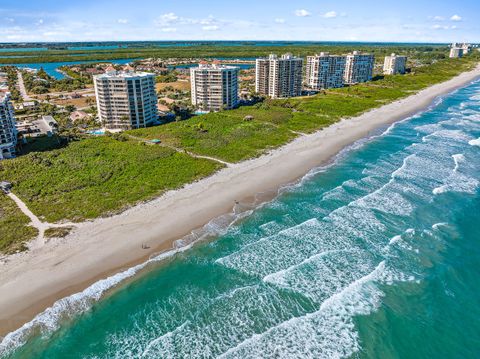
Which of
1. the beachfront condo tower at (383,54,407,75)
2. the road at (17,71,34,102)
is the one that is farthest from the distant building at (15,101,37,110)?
the beachfront condo tower at (383,54,407,75)

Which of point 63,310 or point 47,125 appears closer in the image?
point 63,310

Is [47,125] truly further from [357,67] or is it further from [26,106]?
[357,67]

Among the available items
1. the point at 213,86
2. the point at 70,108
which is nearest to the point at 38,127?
the point at 70,108

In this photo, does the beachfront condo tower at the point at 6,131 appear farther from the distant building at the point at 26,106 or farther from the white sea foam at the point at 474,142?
the white sea foam at the point at 474,142

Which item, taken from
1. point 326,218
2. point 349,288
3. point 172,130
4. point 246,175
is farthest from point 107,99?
point 349,288

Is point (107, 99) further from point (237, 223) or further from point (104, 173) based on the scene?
point (237, 223)

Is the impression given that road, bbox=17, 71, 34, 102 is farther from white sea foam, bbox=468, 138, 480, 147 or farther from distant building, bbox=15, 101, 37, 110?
white sea foam, bbox=468, 138, 480, 147

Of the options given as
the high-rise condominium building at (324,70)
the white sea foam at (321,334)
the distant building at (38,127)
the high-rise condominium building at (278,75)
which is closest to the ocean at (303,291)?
the white sea foam at (321,334)
